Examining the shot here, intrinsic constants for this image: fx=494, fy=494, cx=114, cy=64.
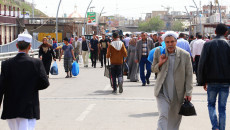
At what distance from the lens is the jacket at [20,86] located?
221 inches

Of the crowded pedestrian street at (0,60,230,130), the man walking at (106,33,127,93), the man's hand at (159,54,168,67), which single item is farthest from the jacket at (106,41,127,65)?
the man's hand at (159,54,168,67)

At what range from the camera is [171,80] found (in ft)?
21.6

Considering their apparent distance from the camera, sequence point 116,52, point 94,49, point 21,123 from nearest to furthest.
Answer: point 21,123
point 116,52
point 94,49

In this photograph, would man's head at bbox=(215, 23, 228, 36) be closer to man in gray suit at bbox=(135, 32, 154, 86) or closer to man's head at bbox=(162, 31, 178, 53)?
man's head at bbox=(162, 31, 178, 53)

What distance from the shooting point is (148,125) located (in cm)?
863

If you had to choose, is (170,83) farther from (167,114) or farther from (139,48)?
(139,48)

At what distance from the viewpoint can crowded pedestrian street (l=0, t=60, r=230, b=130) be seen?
8.66 metres

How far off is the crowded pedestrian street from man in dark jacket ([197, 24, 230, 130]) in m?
0.89

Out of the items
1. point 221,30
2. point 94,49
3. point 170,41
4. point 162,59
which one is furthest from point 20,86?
point 94,49

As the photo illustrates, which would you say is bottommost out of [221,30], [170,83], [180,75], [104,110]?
Result: [104,110]

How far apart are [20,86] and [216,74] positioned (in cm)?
317

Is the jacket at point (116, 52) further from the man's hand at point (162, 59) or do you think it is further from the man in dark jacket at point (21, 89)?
the man in dark jacket at point (21, 89)

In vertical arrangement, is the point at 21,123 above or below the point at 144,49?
below

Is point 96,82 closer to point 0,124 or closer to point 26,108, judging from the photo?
point 0,124
